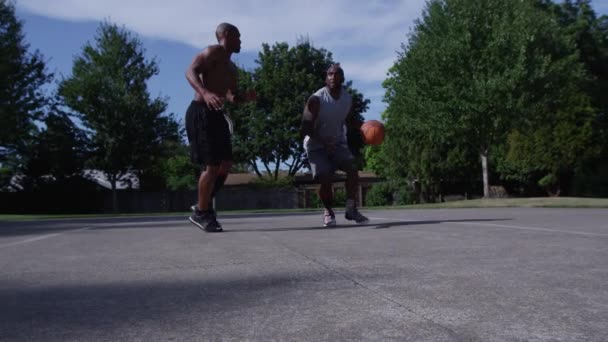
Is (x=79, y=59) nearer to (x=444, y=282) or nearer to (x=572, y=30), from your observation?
(x=572, y=30)

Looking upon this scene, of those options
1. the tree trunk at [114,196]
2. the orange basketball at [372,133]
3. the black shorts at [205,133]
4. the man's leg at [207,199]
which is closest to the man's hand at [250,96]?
the black shorts at [205,133]

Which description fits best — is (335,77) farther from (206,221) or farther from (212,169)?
(206,221)

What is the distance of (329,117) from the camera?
21.9 ft

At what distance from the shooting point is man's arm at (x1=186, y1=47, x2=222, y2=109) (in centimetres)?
530

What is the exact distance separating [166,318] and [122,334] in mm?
206

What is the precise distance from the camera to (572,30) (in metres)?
36.4

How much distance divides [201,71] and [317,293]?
4.25 meters

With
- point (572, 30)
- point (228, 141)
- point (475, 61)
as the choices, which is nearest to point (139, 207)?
point (475, 61)

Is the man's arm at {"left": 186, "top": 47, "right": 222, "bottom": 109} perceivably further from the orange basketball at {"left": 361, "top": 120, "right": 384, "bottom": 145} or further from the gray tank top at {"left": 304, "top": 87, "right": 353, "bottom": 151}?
the orange basketball at {"left": 361, "top": 120, "right": 384, "bottom": 145}

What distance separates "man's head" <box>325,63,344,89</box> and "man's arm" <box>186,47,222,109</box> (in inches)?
56.6

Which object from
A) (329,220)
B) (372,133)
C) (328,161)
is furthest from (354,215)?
(372,133)

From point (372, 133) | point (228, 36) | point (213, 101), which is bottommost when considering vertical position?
point (372, 133)

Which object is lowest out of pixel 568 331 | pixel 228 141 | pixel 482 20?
pixel 568 331

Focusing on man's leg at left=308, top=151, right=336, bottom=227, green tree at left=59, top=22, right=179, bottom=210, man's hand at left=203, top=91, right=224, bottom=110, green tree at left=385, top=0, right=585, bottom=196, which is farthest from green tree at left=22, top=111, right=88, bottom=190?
man's hand at left=203, top=91, right=224, bottom=110
